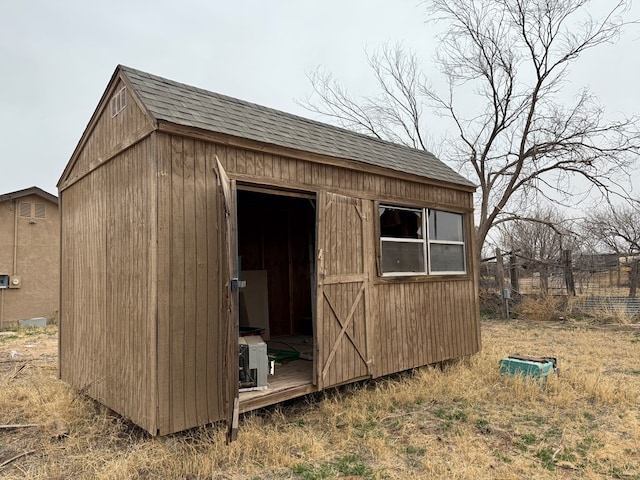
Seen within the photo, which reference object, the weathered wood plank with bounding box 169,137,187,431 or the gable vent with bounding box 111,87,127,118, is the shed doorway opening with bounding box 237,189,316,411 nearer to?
the gable vent with bounding box 111,87,127,118

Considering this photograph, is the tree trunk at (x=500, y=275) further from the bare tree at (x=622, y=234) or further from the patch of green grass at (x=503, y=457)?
the patch of green grass at (x=503, y=457)

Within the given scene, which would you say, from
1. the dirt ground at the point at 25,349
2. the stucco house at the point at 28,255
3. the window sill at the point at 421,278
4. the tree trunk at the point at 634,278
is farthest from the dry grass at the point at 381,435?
the stucco house at the point at 28,255

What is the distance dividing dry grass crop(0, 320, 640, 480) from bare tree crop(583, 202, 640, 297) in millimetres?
6896

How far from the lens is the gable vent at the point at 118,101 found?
436cm

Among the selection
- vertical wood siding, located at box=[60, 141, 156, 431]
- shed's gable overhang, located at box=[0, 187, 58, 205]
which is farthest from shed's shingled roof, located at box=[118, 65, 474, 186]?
shed's gable overhang, located at box=[0, 187, 58, 205]

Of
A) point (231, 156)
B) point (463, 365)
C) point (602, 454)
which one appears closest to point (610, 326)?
point (463, 365)

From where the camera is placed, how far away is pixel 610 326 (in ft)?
35.6

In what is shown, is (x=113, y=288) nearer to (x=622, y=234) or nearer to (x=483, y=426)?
(x=483, y=426)

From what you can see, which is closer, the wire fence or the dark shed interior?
the dark shed interior

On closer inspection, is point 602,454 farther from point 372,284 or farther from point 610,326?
point 610,326

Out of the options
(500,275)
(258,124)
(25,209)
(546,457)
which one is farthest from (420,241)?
(25,209)

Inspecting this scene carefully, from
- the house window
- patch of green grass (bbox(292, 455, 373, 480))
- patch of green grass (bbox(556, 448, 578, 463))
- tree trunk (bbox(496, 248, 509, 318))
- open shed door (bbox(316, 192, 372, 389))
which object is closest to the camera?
patch of green grass (bbox(292, 455, 373, 480))

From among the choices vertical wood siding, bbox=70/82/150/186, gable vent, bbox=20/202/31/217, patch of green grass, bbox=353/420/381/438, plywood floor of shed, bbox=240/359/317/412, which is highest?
Answer: gable vent, bbox=20/202/31/217

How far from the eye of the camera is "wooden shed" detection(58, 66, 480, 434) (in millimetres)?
3725
